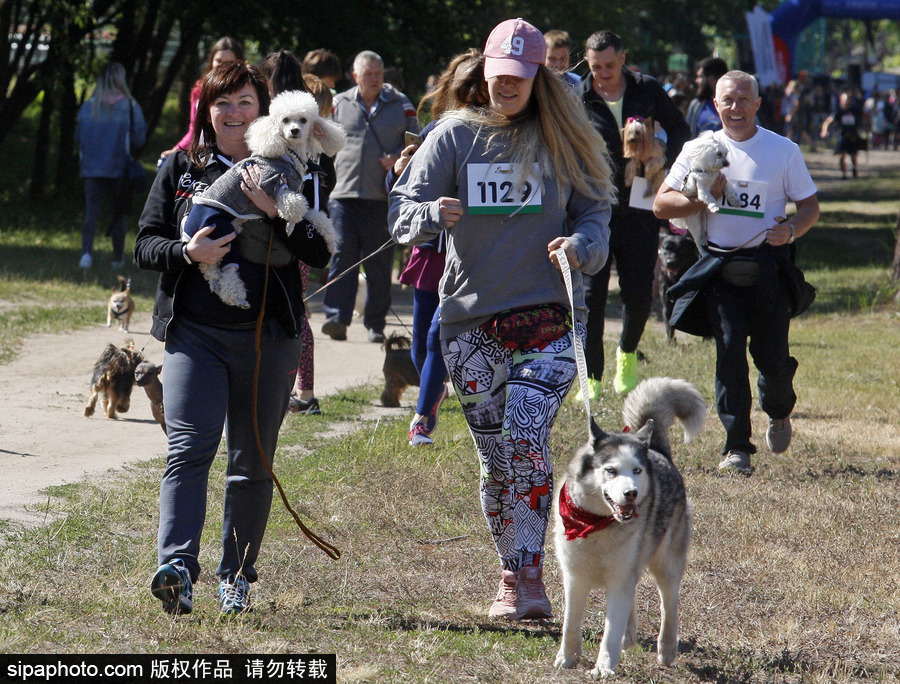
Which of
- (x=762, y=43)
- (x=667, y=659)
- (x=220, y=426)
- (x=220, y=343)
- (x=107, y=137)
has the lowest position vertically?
(x=667, y=659)

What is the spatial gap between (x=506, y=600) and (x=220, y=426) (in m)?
1.29

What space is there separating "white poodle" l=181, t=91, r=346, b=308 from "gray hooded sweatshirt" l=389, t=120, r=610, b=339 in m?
0.44

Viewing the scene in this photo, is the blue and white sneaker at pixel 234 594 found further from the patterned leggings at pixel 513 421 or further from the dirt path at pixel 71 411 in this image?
the dirt path at pixel 71 411

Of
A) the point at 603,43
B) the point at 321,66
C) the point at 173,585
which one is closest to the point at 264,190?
the point at 173,585

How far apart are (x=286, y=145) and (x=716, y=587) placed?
8.72 feet

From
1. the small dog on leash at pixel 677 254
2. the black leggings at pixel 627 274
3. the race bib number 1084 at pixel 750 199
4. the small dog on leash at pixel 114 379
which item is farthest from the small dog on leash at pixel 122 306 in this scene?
the race bib number 1084 at pixel 750 199

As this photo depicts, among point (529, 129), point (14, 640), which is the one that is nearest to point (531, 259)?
point (529, 129)

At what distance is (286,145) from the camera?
3920 millimetres

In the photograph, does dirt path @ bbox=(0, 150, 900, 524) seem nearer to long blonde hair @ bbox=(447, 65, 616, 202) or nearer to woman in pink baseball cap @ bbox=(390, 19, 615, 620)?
woman in pink baseball cap @ bbox=(390, 19, 615, 620)

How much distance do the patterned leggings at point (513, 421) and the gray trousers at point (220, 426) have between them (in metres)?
0.69

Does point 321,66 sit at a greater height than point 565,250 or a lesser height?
greater

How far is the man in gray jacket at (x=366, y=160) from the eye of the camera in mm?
9078

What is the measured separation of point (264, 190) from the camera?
3.82 metres

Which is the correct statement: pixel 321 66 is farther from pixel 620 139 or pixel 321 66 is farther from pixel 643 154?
pixel 643 154
